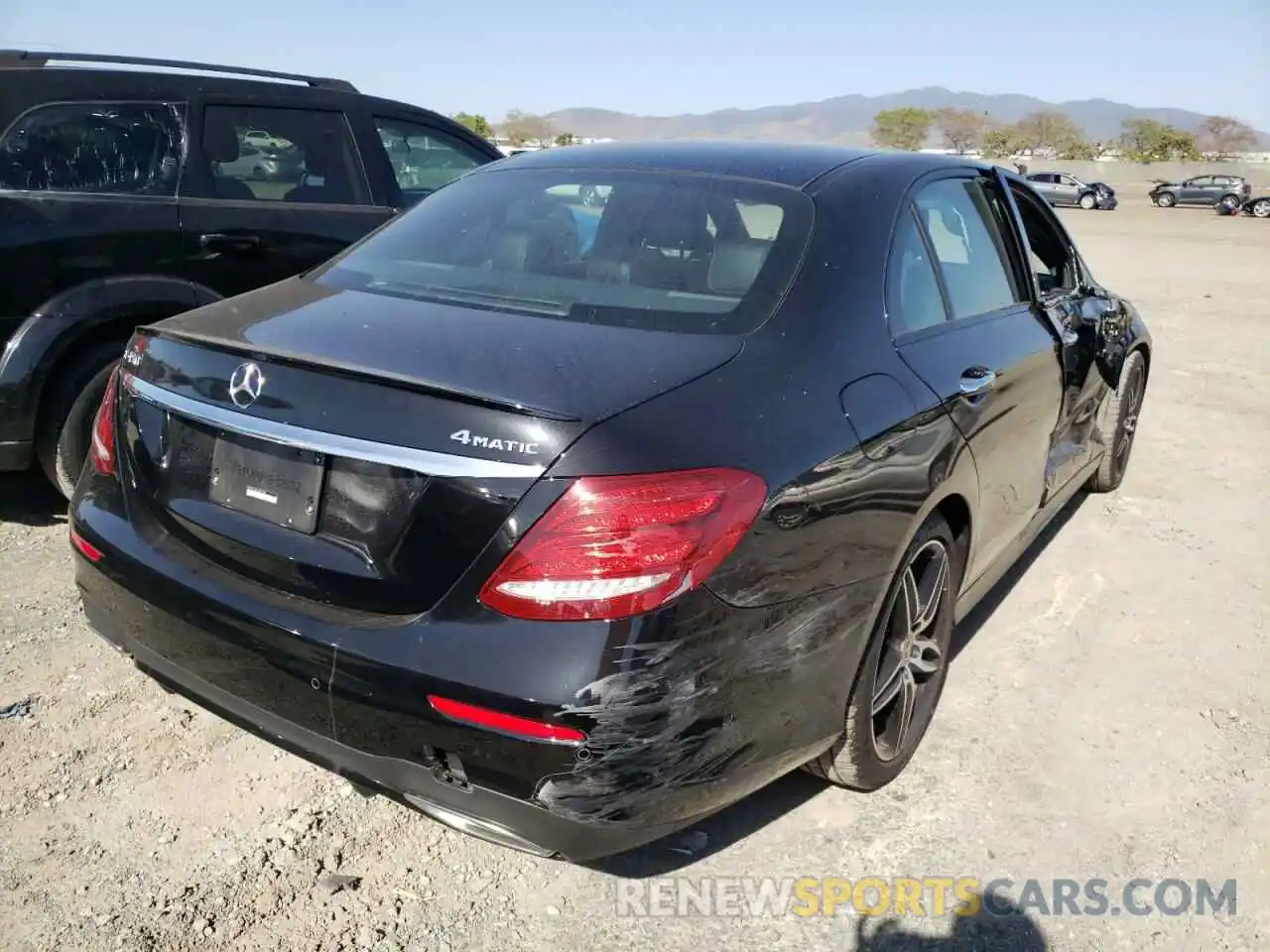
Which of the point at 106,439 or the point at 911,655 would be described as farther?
the point at 911,655

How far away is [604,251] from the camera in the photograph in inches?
108

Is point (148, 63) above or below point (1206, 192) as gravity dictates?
below

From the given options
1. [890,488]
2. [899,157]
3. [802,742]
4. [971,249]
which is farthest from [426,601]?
[971,249]

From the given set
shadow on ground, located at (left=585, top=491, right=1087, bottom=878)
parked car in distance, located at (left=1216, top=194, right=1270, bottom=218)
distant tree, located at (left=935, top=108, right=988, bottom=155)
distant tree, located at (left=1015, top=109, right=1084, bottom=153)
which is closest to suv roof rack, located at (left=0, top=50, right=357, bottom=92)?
shadow on ground, located at (left=585, top=491, right=1087, bottom=878)

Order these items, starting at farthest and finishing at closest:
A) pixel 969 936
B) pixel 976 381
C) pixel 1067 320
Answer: pixel 1067 320
pixel 976 381
pixel 969 936

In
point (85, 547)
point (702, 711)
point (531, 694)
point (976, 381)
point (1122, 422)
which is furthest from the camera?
point (1122, 422)

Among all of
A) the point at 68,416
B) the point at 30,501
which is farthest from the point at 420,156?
the point at 30,501

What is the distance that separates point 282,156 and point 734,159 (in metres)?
2.80

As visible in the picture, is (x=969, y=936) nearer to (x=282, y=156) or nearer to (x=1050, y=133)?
(x=282, y=156)

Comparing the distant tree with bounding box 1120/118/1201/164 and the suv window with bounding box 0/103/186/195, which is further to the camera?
the distant tree with bounding box 1120/118/1201/164

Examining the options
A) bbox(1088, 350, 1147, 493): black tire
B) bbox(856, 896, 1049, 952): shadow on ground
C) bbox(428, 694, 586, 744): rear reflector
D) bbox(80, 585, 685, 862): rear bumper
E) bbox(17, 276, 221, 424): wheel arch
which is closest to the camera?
bbox(428, 694, 586, 744): rear reflector

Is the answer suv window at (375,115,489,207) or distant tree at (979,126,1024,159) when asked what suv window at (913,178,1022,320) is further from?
distant tree at (979,126,1024,159)

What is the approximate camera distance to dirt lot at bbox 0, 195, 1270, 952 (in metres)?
2.32

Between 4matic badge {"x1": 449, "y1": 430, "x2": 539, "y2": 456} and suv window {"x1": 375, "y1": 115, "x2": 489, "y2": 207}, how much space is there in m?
3.77
